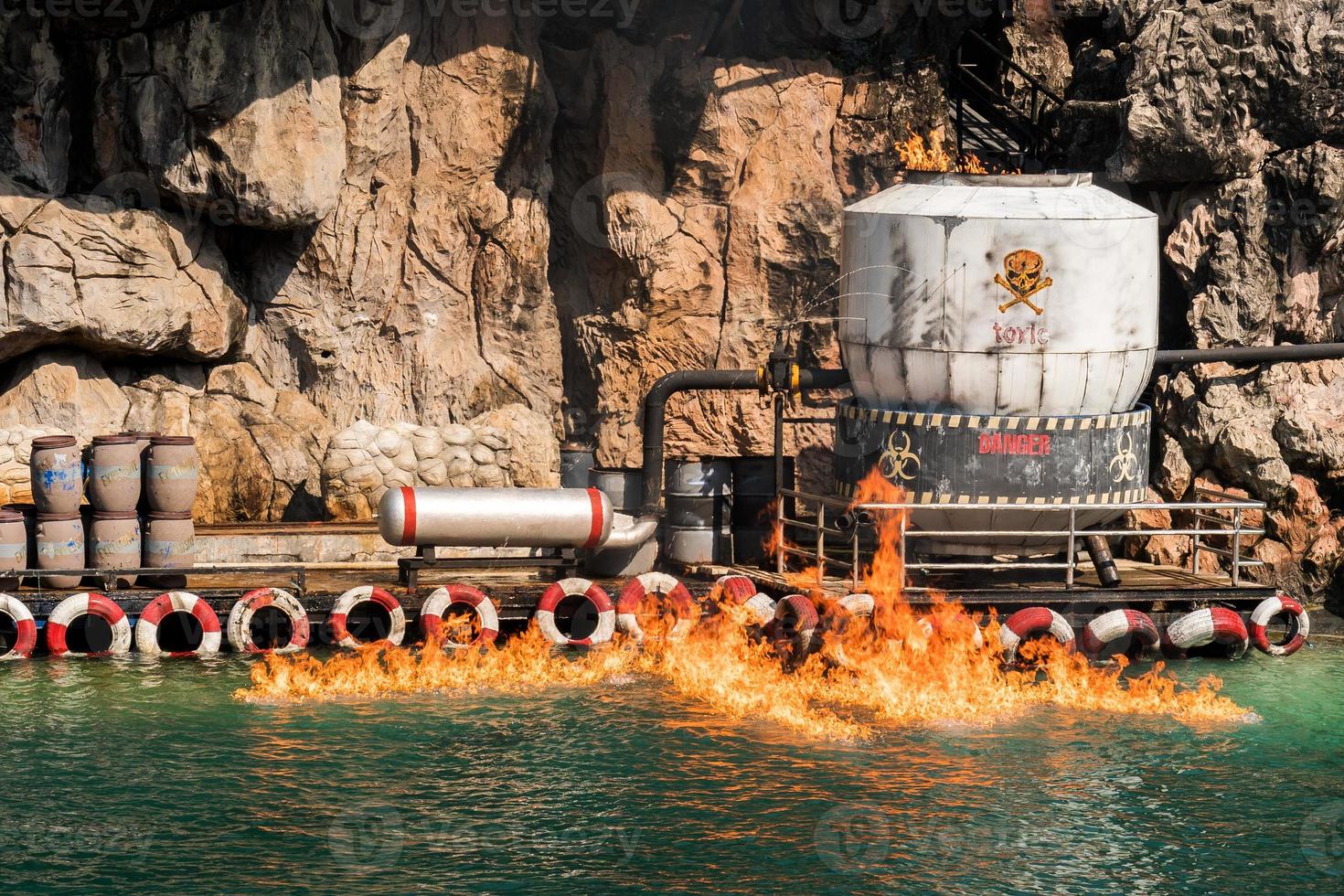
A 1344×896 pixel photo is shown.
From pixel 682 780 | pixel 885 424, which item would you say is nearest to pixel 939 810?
pixel 682 780

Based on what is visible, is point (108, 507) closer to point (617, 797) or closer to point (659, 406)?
point (659, 406)

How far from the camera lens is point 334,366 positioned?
92.8 feet

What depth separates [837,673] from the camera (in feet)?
72.4

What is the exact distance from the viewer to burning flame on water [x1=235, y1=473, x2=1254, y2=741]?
2134 centimetres

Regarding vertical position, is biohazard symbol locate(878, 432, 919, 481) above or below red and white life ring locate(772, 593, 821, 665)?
above

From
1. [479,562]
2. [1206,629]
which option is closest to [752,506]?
[479,562]

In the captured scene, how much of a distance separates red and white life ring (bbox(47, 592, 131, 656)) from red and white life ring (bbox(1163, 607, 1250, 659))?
41.2ft

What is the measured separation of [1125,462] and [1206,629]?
224 cm

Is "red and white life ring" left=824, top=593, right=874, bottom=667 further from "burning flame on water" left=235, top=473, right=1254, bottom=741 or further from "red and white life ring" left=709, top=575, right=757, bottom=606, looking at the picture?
"red and white life ring" left=709, top=575, right=757, bottom=606

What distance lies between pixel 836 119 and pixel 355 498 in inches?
362

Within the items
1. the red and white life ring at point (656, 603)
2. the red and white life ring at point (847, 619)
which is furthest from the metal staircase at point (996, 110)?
the red and white life ring at point (656, 603)

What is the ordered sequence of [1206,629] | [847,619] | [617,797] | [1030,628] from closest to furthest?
1. [617,797]
2. [847,619]
3. [1030,628]
4. [1206,629]

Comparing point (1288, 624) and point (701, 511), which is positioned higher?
point (701, 511)

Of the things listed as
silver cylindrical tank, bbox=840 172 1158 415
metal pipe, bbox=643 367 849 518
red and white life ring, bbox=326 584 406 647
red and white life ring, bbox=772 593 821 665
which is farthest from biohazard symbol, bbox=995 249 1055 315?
red and white life ring, bbox=326 584 406 647
